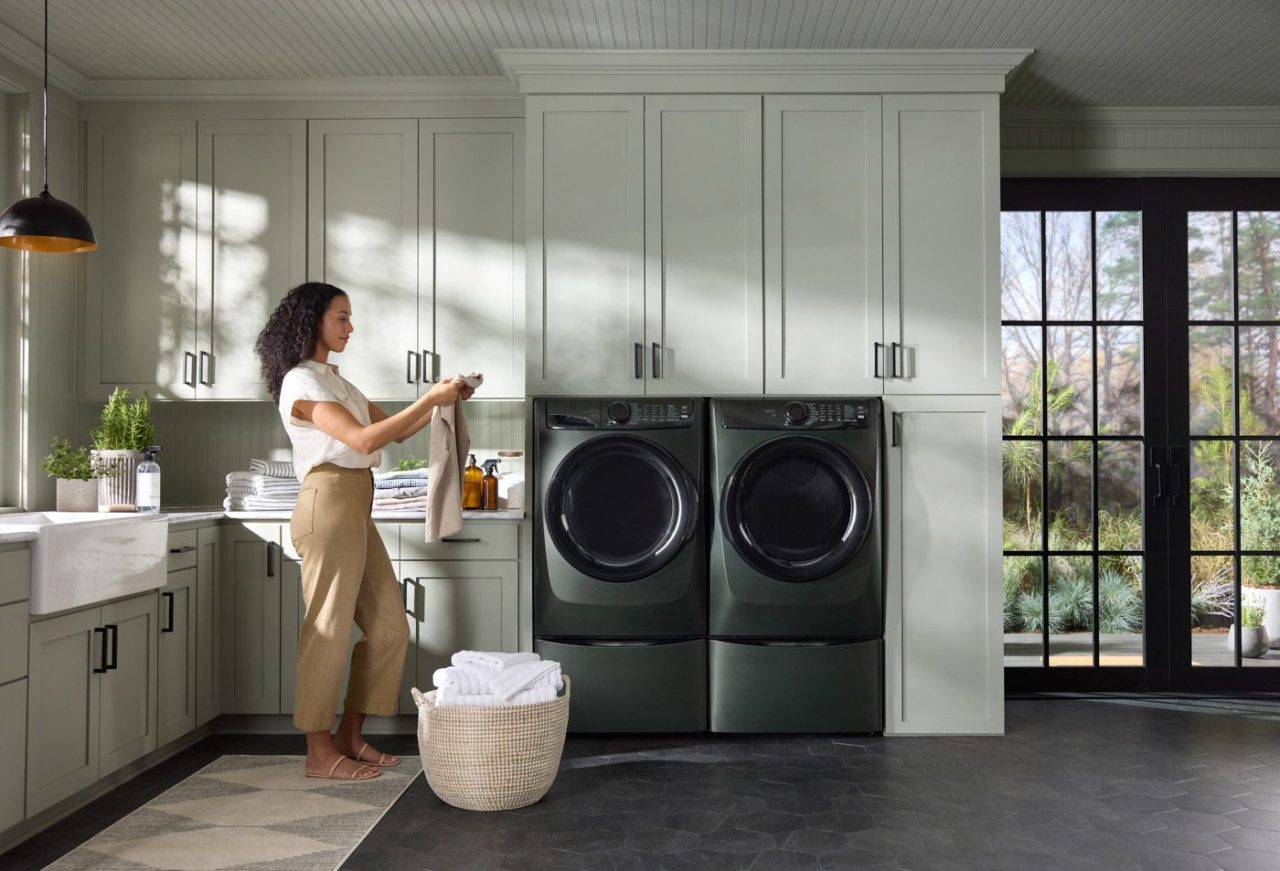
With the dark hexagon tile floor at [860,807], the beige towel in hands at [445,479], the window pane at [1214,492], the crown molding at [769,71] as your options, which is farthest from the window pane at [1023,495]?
the beige towel in hands at [445,479]

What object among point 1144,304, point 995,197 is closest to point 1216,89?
point 1144,304

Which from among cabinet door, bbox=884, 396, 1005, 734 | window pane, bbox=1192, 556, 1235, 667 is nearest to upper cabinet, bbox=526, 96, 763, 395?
cabinet door, bbox=884, 396, 1005, 734

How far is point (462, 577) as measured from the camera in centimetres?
369

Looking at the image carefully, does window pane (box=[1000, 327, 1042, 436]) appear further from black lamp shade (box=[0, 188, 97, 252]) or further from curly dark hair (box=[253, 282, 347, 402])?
black lamp shade (box=[0, 188, 97, 252])

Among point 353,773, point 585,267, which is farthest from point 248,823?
point 585,267

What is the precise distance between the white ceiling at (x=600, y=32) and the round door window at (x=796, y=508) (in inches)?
56.1

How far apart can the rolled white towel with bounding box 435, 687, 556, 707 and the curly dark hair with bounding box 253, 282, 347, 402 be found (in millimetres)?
1085

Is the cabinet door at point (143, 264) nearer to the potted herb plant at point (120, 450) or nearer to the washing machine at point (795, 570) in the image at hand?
the potted herb plant at point (120, 450)

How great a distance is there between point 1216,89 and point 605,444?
289 centimetres

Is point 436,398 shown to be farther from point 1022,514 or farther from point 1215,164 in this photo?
point 1215,164

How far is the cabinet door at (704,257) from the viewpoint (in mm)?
3734

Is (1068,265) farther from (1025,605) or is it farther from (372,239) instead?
(372,239)

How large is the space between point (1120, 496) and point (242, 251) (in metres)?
3.73

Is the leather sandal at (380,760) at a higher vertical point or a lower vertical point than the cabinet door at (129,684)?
lower
